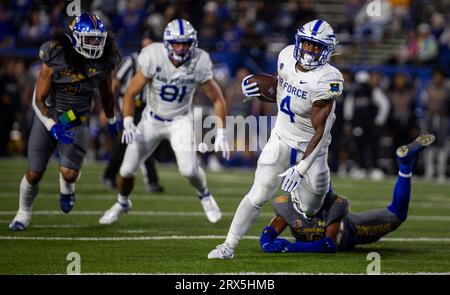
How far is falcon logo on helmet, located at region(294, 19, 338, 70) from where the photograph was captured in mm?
6340

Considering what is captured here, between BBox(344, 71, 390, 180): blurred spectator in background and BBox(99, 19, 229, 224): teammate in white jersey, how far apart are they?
716cm

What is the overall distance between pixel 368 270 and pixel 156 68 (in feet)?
9.93

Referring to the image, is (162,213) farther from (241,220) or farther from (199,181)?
(241,220)

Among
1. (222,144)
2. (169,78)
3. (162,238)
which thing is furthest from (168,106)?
(162,238)

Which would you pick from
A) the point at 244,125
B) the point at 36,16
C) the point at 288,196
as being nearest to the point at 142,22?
the point at 36,16

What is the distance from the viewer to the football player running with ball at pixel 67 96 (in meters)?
7.46

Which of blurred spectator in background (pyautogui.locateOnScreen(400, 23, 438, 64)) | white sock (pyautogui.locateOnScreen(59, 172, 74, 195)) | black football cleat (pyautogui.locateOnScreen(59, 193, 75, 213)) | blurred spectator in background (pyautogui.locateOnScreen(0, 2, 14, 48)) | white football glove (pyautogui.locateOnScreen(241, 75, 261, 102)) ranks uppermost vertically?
white football glove (pyautogui.locateOnScreen(241, 75, 261, 102))

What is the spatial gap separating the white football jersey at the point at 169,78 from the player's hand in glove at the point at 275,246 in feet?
6.53

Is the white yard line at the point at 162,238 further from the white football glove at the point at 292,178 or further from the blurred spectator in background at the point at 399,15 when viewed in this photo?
the blurred spectator in background at the point at 399,15

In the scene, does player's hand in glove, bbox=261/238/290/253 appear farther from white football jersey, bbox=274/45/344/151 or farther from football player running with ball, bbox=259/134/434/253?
white football jersey, bbox=274/45/344/151

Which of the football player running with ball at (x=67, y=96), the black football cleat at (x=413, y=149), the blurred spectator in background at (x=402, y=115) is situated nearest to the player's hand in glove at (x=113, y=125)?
the football player running with ball at (x=67, y=96)

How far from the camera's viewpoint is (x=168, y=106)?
8266 millimetres

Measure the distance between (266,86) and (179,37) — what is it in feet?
4.99

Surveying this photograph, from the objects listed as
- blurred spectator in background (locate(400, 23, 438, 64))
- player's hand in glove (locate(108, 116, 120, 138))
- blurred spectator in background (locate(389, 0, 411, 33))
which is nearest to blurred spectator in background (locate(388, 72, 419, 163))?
blurred spectator in background (locate(400, 23, 438, 64))
